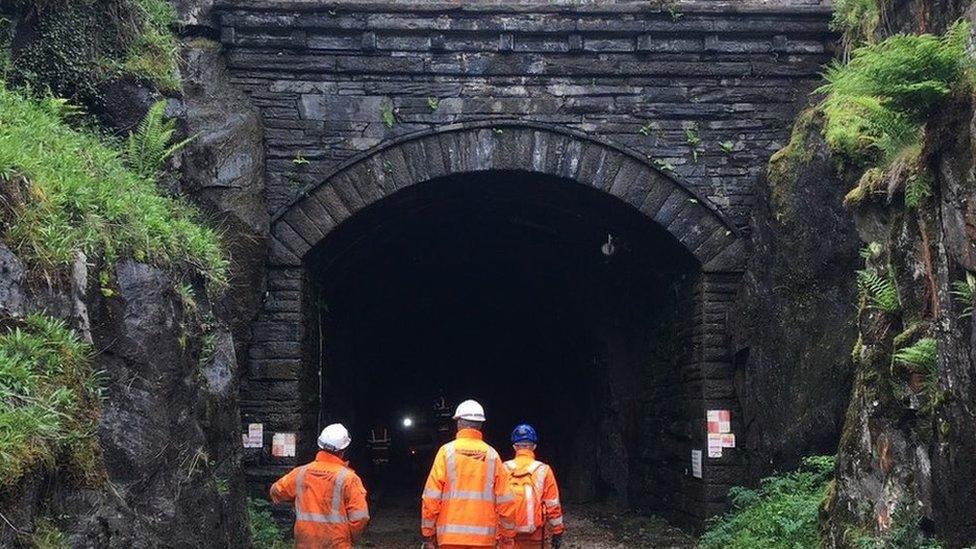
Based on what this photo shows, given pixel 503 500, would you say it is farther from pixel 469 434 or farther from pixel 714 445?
pixel 714 445

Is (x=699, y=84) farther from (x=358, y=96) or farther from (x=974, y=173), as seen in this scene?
(x=974, y=173)

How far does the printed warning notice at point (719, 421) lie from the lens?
993 centimetres

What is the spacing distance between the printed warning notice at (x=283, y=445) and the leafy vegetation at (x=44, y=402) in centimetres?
476

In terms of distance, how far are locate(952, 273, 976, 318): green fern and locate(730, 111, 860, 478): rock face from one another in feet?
13.1

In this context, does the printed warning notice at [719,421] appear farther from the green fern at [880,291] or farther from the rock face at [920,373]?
the green fern at [880,291]

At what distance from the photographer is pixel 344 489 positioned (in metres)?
5.90

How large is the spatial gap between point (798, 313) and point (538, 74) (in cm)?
380

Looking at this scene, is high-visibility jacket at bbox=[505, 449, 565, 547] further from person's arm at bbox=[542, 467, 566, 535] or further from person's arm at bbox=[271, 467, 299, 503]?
person's arm at bbox=[271, 467, 299, 503]

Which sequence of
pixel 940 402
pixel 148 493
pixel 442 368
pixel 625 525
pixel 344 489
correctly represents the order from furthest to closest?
pixel 442 368, pixel 625 525, pixel 344 489, pixel 148 493, pixel 940 402

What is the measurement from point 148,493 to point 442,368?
17.4 meters

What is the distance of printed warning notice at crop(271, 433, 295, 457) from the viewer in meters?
9.55

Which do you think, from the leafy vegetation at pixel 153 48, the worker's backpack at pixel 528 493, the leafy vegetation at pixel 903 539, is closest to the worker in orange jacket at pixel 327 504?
the worker's backpack at pixel 528 493

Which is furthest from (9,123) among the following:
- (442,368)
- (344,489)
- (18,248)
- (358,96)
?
(442,368)

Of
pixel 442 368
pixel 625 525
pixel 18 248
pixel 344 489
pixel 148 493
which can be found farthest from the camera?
Result: pixel 442 368
